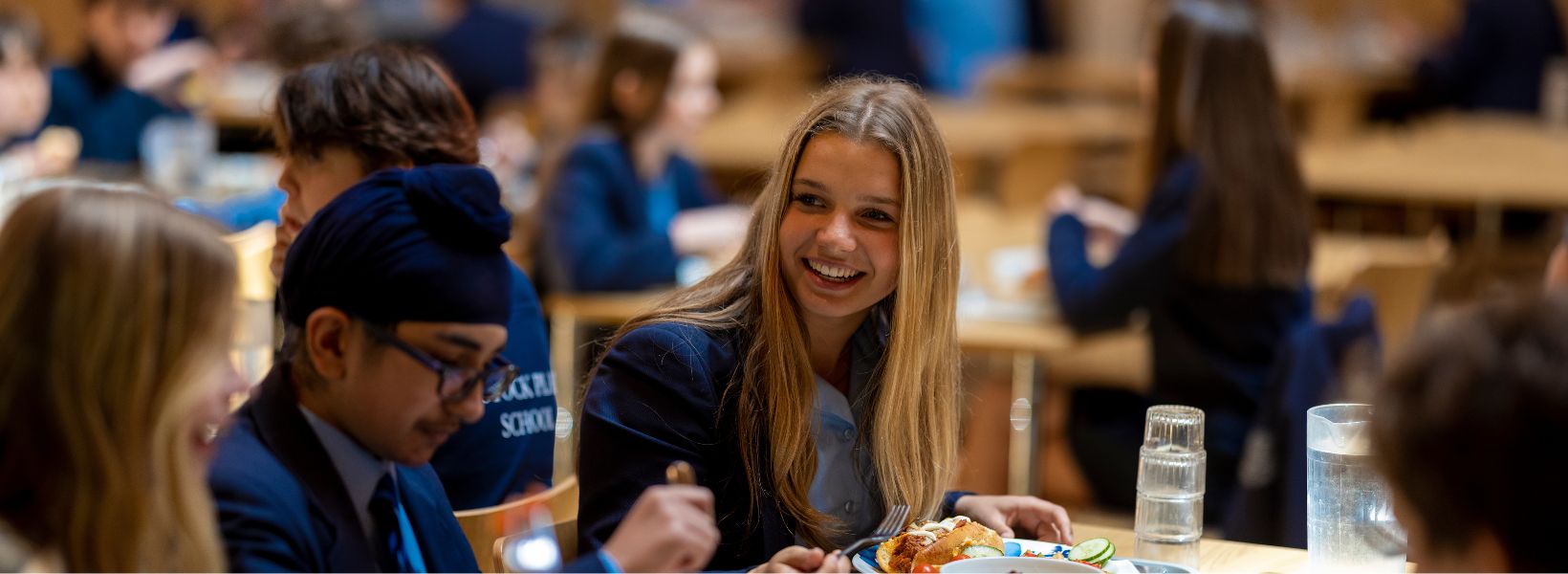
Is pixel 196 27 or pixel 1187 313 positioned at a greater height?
pixel 196 27

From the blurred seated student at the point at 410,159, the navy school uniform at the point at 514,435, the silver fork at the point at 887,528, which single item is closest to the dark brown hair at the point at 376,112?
the blurred seated student at the point at 410,159

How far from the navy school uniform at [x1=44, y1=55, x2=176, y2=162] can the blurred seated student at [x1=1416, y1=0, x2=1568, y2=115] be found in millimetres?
6115

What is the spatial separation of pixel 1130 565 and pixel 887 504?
360mm

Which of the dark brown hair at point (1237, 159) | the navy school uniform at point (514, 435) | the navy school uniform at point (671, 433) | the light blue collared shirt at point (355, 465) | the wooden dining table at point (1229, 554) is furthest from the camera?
the dark brown hair at point (1237, 159)

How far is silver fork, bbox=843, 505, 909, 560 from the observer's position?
6.39 feet

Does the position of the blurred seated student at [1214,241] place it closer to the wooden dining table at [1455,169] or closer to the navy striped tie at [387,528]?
the wooden dining table at [1455,169]

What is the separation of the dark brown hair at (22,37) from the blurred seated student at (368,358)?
4468 millimetres

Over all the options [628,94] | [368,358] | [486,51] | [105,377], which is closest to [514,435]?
[368,358]

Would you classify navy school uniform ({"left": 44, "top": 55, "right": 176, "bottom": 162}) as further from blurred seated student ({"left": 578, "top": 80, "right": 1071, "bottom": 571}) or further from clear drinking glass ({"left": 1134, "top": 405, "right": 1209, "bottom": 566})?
clear drinking glass ({"left": 1134, "top": 405, "right": 1209, "bottom": 566})

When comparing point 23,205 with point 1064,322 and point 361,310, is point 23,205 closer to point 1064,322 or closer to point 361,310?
point 361,310

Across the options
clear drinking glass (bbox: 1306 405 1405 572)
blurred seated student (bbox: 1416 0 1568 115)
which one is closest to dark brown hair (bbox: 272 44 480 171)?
clear drinking glass (bbox: 1306 405 1405 572)

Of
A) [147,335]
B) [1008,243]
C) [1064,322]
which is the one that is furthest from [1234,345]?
[147,335]

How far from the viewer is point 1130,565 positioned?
183cm

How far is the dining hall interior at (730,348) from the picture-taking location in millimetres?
1307
